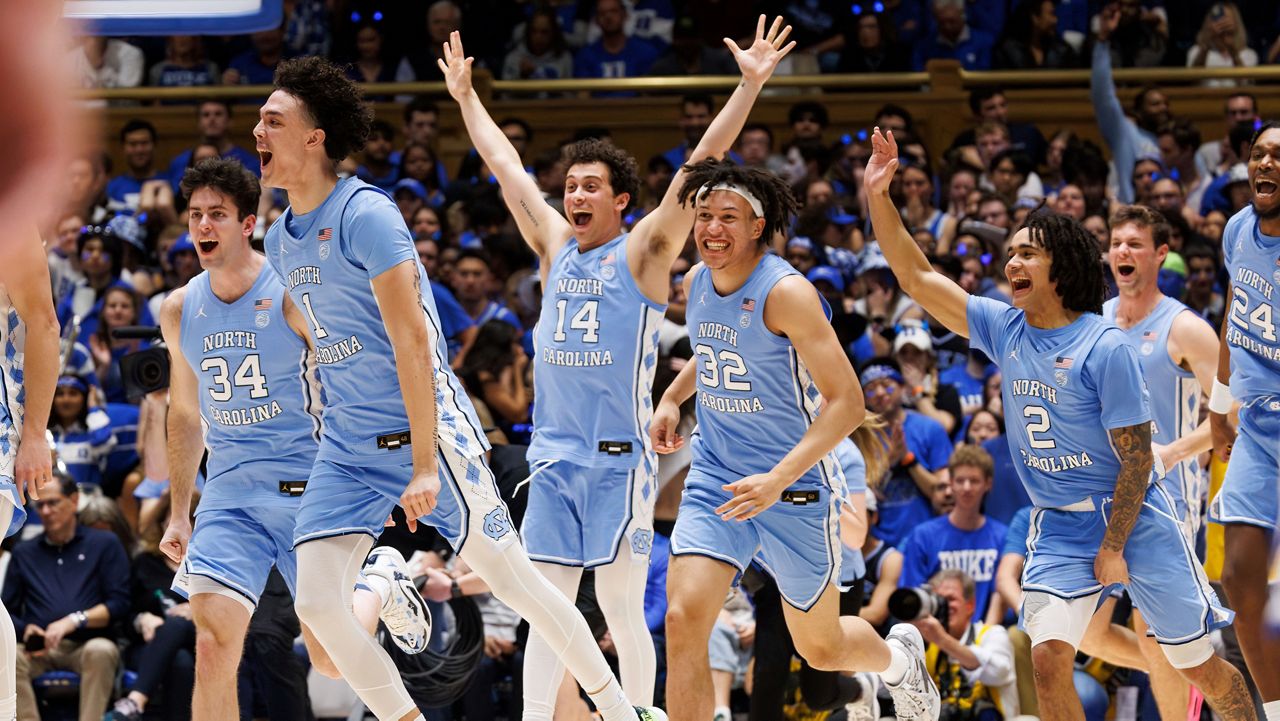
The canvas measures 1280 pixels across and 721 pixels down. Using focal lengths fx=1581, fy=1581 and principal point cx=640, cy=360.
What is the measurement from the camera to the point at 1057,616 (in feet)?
18.3

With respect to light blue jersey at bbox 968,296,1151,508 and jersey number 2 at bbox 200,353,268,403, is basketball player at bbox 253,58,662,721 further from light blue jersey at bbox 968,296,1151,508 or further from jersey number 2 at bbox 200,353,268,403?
light blue jersey at bbox 968,296,1151,508

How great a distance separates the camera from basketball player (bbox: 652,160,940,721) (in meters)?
5.77

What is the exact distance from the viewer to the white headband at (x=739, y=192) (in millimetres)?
6043

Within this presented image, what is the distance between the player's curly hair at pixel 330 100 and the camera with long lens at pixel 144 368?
2679 mm

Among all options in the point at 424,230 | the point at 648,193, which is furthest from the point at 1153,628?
the point at 648,193

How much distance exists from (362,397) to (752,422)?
1.50 m

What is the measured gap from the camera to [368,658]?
205 inches

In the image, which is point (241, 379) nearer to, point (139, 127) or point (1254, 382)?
point (1254, 382)

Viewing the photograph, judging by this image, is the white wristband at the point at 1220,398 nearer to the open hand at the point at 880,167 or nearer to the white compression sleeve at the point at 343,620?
the open hand at the point at 880,167

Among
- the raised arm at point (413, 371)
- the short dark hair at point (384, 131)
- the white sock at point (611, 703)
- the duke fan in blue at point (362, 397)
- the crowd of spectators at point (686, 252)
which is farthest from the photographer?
the short dark hair at point (384, 131)

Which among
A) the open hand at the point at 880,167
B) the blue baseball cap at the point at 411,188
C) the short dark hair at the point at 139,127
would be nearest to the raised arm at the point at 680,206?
the open hand at the point at 880,167

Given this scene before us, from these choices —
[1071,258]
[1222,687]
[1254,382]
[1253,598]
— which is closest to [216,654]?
[1071,258]

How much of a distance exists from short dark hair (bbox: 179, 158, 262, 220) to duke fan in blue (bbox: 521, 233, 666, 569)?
1267mm

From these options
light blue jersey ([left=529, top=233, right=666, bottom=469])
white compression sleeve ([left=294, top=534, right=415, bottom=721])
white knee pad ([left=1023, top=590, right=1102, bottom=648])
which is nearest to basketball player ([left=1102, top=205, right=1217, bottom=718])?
white knee pad ([left=1023, top=590, right=1102, bottom=648])
